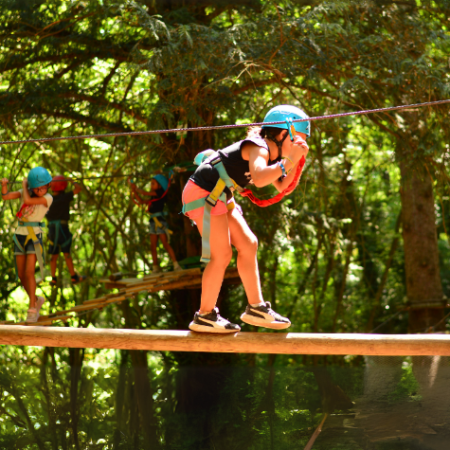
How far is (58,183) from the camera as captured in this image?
5.22 m

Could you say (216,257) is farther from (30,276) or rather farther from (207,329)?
(30,276)

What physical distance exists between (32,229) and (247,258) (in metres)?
2.27

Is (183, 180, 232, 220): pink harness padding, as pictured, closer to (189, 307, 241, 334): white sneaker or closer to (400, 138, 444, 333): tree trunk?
(189, 307, 241, 334): white sneaker

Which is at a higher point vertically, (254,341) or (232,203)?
(232,203)

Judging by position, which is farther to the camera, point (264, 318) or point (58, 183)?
point (58, 183)

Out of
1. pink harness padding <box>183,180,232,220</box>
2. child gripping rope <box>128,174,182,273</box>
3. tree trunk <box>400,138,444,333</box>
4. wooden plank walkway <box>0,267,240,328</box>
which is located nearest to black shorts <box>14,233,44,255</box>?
wooden plank walkway <box>0,267,240,328</box>

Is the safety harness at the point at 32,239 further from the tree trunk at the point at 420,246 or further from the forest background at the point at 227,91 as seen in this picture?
the tree trunk at the point at 420,246

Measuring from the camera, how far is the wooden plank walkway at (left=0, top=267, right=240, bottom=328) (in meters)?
4.54

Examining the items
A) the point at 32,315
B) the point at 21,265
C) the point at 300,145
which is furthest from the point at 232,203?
the point at 21,265

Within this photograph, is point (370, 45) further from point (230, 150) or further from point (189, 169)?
point (230, 150)

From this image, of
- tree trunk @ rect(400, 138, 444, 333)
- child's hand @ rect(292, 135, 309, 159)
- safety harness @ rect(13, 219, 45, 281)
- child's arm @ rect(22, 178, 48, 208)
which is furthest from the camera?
tree trunk @ rect(400, 138, 444, 333)

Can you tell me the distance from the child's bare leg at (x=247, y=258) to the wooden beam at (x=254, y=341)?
222mm

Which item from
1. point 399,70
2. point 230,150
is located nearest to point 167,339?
point 230,150

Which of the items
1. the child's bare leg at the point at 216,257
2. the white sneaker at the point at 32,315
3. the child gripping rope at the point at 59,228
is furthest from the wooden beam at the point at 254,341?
the child gripping rope at the point at 59,228
